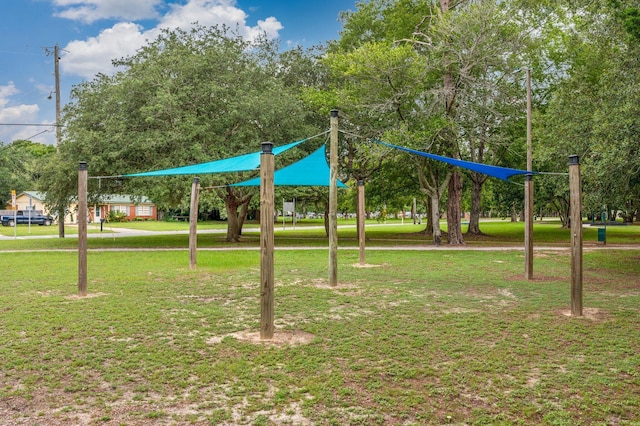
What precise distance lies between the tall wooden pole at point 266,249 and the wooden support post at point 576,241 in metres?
4.13

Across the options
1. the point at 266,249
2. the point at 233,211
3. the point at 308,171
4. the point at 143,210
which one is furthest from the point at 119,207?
the point at 266,249

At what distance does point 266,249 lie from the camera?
6.03 meters

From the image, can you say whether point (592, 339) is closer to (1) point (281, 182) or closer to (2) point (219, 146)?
(1) point (281, 182)

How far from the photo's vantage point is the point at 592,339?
19.4ft

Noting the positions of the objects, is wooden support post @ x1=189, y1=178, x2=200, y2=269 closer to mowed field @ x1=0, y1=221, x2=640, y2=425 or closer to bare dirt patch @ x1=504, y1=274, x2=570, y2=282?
mowed field @ x1=0, y1=221, x2=640, y2=425

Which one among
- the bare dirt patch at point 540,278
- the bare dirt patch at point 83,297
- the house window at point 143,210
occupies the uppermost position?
the house window at point 143,210

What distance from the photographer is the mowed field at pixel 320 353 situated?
3916mm

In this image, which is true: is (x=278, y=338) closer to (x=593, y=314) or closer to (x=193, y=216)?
(x=593, y=314)

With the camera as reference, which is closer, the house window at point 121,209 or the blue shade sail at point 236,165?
the blue shade sail at point 236,165

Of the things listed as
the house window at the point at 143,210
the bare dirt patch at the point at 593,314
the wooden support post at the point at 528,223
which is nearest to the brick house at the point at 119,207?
the house window at the point at 143,210

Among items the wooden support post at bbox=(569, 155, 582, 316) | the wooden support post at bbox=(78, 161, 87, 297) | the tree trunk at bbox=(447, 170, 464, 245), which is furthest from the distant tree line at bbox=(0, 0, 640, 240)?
the wooden support post at bbox=(78, 161, 87, 297)

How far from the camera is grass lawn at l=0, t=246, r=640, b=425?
391cm

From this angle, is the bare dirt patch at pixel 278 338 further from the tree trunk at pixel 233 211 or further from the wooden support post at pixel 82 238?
the tree trunk at pixel 233 211

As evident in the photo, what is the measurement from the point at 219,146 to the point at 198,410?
53.8 ft
